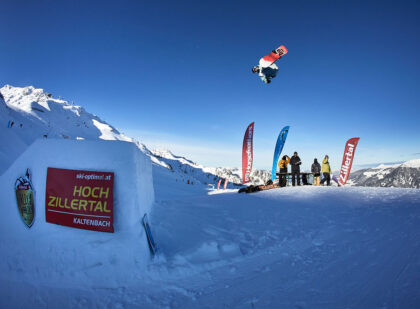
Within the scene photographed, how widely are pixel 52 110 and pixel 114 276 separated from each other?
248ft

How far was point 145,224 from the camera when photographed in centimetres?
474

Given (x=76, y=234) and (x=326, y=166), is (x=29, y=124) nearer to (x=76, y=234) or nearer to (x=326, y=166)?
(x=76, y=234)

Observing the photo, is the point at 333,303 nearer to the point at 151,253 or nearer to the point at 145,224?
the point at 151,253

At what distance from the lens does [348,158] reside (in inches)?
623

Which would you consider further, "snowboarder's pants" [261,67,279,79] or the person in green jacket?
the person in green jacket

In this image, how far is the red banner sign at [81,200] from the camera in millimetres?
4344

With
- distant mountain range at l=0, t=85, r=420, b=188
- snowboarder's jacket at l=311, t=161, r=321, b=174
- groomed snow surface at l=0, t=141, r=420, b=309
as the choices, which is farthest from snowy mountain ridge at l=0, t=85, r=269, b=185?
snowboarder's jacket at l=311, t=161, r=321, b=174

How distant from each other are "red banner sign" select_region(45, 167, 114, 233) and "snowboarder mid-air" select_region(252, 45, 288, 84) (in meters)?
9.02

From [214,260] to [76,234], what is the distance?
124 inches

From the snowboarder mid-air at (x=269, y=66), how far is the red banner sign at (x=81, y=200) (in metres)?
9.02

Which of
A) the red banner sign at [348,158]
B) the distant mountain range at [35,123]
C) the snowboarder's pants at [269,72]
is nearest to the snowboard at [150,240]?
the distant mountain range at [35,123]

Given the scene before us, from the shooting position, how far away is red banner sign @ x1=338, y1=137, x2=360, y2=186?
15.6 meters

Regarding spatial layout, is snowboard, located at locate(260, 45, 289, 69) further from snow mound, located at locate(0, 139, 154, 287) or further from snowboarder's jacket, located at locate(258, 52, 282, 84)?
snow mound, located at locate(0, 139, 154, 287)

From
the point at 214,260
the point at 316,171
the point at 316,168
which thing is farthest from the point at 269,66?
the point at 214,260
